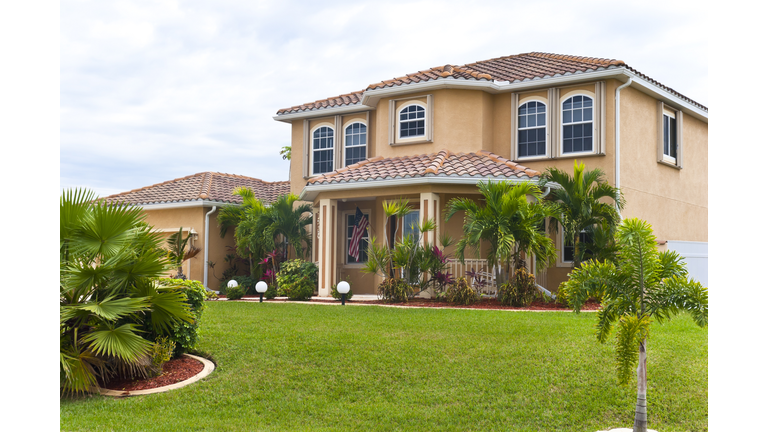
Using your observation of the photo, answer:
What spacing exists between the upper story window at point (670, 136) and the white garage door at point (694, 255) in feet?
8.70

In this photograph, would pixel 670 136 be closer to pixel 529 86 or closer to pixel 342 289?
pixel 529 86

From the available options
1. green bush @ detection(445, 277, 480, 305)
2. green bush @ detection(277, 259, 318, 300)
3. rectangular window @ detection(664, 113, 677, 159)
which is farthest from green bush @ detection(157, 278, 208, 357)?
rectangular window @ detection(664, 113, 677, 159)

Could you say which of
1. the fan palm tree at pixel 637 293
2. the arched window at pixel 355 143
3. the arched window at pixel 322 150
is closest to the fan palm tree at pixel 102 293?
the fan palm tree at pixel 637 293

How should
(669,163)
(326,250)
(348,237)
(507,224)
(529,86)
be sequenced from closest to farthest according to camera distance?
1. (507,224)
2. (326,250)
3. (529,86)
4. (669,163)
5. (348,237)

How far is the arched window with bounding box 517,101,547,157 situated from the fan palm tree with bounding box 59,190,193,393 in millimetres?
12035

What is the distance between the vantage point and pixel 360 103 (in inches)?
762

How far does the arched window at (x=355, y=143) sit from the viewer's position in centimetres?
1991

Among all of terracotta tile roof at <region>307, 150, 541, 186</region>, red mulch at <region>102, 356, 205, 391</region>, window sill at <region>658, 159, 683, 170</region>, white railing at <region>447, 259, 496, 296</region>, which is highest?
window sill at <region>658, 159, 683, 170</region>

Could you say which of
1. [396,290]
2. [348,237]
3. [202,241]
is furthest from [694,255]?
[202,241]

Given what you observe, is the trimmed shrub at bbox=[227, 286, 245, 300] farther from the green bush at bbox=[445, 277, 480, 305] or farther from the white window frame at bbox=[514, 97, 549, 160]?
the white window frame at bbox=[514, 97, 549, 160]

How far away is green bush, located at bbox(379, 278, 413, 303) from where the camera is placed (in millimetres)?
14648

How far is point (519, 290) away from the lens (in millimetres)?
13797

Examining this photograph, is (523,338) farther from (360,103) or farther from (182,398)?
(360,103)

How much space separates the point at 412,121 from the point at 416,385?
11.7 m
